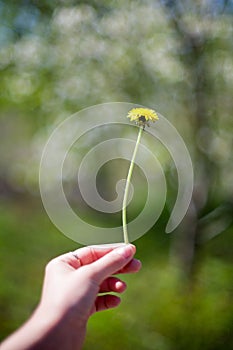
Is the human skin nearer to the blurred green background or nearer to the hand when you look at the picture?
the hand

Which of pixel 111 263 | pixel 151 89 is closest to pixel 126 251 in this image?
pixel 111 263

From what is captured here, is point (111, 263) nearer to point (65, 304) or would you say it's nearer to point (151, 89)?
point (65, 304)

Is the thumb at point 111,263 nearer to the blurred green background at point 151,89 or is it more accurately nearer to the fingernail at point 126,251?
the fingernail at point 126,251

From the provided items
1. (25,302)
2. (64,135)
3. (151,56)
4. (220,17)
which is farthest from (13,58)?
(25,302)

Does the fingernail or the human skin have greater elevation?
the fingernail

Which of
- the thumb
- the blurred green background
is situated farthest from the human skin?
the blurred green background

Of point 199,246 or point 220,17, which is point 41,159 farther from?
point 220,17
